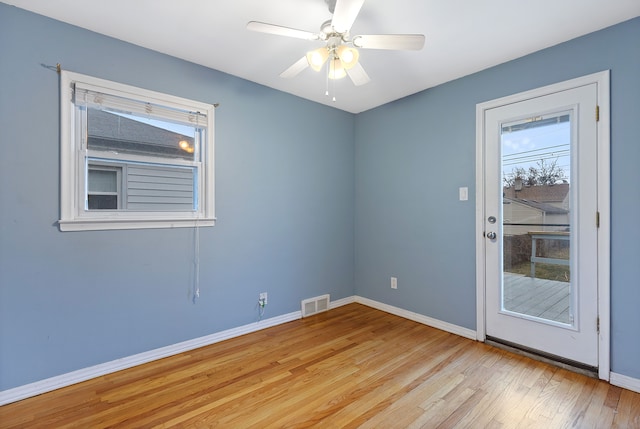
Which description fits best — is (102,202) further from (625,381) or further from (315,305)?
(625,381)

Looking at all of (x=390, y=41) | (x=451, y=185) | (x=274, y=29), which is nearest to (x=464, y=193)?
(x=451, y=185)

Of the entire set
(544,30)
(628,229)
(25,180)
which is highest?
(544,30)

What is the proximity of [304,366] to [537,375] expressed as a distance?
166 centimetres

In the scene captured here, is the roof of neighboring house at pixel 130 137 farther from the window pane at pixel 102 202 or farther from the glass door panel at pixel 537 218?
the glass door panel at pixel 537 218

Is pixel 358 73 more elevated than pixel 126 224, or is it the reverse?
pixel 358 73

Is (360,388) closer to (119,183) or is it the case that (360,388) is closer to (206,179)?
(206,179)

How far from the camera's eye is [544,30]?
2.01 meters

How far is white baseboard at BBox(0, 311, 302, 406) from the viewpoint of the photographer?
71.5 inches

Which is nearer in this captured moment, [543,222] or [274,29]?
[274,29]

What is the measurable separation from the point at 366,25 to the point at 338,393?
244 centimetres

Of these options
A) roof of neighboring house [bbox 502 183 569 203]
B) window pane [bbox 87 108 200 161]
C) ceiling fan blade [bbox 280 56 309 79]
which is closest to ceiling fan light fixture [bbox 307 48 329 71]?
ceiling fan blade [bbox 280 56 309 79]

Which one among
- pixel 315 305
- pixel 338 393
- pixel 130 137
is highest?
pixel 130 137

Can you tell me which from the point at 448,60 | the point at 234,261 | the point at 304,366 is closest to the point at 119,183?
the point at 234,261

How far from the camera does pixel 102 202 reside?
7.06 feet
